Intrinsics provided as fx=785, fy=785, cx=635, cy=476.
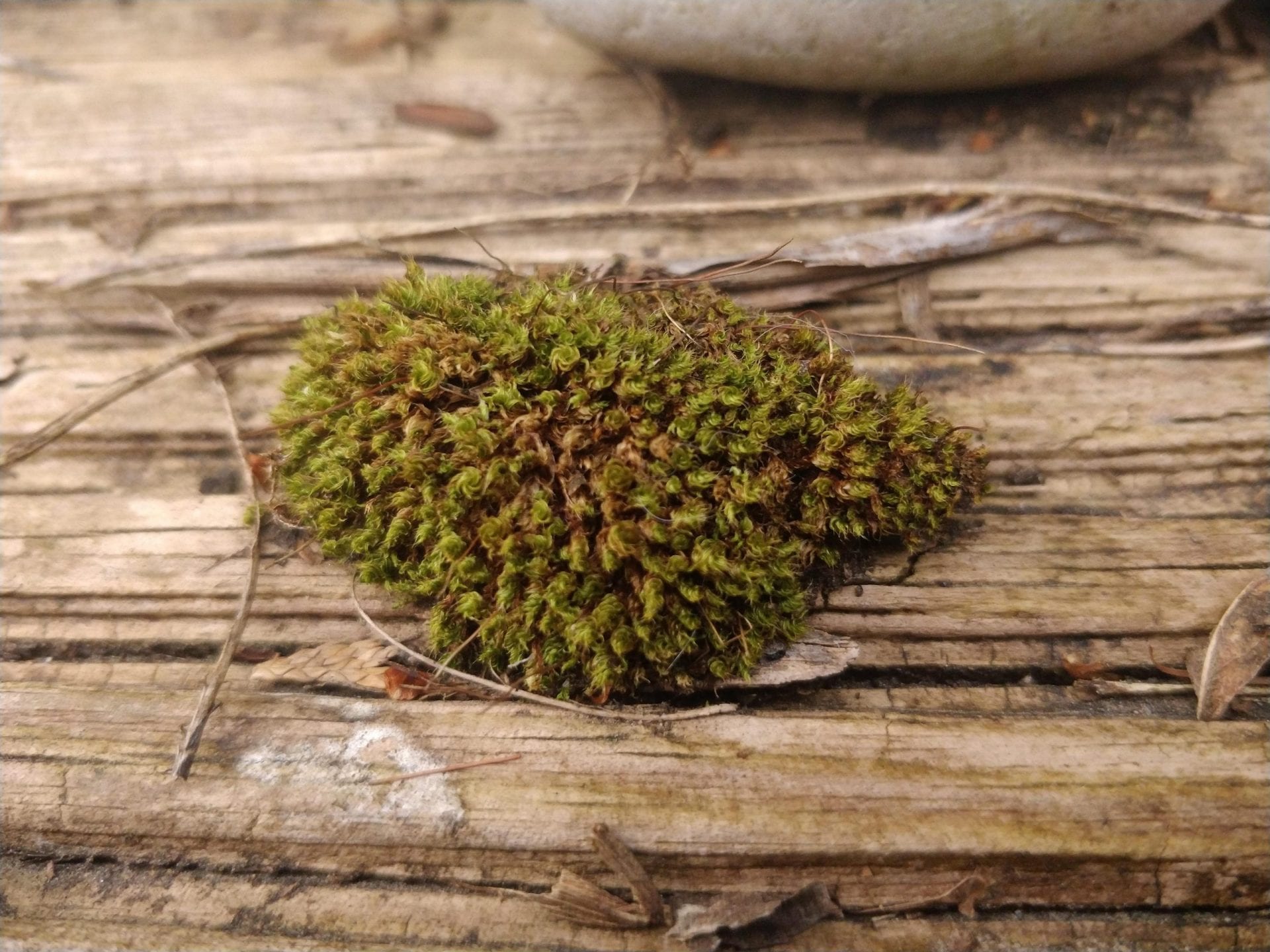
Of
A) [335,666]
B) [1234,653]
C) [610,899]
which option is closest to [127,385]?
[335,666]

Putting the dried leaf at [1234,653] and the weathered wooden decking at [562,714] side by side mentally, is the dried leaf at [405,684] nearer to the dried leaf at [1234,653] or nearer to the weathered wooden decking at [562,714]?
the weathered wooden decking at [562,714]

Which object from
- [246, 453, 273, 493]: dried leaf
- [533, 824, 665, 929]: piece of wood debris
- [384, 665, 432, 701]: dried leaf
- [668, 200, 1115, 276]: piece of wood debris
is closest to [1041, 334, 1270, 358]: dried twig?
[668, 200, 1115, 276]: piece of wood debris

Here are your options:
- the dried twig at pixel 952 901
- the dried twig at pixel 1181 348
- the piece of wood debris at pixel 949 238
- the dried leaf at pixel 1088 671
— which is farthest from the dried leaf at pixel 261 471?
the dried twig at pixel 1181 348

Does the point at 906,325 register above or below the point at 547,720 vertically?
above

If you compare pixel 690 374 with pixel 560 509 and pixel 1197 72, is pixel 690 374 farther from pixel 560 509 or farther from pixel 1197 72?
pixel 1197 72

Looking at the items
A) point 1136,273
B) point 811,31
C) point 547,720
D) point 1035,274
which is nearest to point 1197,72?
point 1136,273

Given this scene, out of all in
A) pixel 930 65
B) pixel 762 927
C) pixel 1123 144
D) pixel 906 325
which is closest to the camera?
pixel 762 927
